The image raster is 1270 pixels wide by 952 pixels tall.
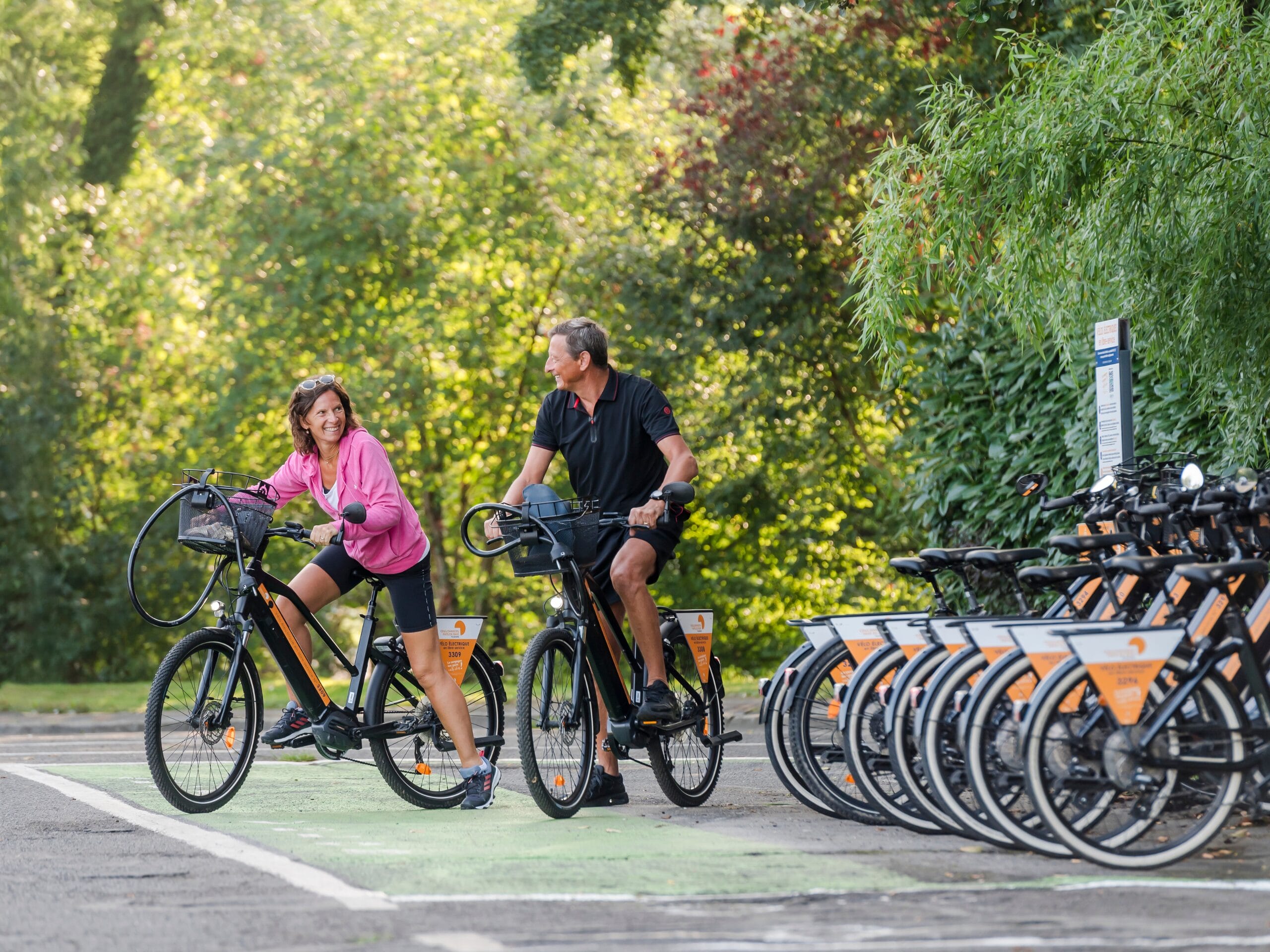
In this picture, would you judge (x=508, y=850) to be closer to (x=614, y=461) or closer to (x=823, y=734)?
(x=823, y=734)

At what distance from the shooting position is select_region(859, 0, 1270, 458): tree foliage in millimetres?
7809

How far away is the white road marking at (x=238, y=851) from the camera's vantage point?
5.49m

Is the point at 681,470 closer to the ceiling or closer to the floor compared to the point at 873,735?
closer to the ceiling

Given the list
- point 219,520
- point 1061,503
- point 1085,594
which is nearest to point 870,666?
point 1085,594

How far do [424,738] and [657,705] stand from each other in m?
1.07

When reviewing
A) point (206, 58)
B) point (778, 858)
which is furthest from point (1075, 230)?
point (206, 58)

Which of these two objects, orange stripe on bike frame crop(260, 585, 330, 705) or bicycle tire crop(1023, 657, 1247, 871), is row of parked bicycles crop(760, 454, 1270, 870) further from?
orange stripe on bike frame crop(260, 585, 330, 705)

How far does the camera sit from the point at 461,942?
188 inches

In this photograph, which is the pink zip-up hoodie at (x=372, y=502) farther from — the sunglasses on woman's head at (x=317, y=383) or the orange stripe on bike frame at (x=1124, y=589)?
the orange stripe on bike frame at (x=1124, y=589)

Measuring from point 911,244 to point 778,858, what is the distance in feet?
12.6

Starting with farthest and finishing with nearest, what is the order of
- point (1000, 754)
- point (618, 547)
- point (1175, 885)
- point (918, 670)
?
point (618, 547), point (918, 670), point (1000, 754), point (1175, 885)

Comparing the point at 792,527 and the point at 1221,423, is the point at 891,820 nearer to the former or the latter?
the point at 1221,423

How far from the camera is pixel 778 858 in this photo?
245 inches

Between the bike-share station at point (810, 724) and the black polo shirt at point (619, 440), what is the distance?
0.21 metres
